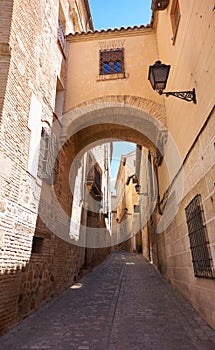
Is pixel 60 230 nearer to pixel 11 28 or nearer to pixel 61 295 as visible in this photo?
pixel 61 295

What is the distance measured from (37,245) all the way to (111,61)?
6.02m

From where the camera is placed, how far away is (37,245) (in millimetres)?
5199

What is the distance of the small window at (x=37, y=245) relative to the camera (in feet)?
16.6

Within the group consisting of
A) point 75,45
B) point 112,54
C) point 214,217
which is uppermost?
point 75,45

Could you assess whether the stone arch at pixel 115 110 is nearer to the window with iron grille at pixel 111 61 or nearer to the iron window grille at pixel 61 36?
the window with iron grille at pixel 111 61

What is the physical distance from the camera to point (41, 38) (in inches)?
226

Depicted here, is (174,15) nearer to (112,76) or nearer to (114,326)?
(112,76)

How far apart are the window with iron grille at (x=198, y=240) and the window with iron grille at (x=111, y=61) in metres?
5.20

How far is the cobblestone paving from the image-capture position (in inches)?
119

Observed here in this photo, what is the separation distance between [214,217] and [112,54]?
659 cm

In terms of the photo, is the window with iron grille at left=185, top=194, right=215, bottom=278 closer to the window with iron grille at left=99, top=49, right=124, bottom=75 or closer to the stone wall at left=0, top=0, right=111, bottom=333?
the stone wall at left=0, top=0, right=111, bottom=333

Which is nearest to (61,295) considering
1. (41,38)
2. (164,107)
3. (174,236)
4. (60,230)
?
(60,230)

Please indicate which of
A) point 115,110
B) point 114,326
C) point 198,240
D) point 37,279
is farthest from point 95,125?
point 114,326

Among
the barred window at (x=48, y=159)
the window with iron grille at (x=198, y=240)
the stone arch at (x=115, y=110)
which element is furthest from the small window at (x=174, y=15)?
the window with iron grille at (x=198, y=240)
